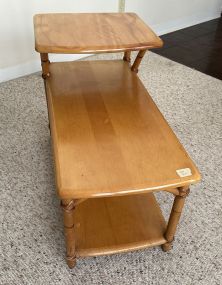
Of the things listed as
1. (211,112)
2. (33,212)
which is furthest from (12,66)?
(211,112)

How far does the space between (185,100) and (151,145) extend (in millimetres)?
1066

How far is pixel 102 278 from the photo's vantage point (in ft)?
3.11

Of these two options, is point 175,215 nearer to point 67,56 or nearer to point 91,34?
point 91,34

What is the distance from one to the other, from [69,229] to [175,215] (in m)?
0.33

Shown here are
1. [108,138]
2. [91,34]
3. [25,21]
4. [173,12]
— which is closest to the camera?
[108,138]

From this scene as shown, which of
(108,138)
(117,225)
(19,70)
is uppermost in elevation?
(108,138)

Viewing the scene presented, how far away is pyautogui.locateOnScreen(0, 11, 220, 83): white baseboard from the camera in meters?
1.98

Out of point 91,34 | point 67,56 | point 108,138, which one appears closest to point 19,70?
point 67,56

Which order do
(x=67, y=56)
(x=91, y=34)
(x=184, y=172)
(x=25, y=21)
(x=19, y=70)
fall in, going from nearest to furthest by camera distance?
(x=184, y=172), (x=91, y=34), (x=25, y=21), (x=19, y=70), (x=67, y=56)

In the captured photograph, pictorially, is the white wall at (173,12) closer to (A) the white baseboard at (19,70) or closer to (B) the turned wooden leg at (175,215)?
(A) the white baseboard at (19,70)

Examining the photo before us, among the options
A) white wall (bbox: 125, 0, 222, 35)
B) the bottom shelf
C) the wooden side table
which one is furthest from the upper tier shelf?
white wall (bbox: 125, 0, 222, 35)

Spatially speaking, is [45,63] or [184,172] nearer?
[184,172]

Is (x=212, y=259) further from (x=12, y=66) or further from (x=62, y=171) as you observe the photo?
(x=12, y=66)

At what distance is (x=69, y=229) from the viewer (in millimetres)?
837
